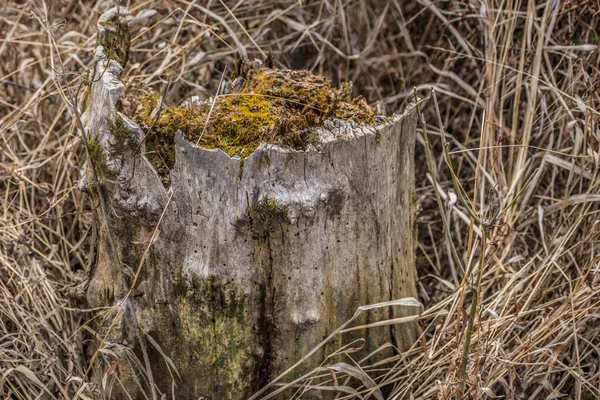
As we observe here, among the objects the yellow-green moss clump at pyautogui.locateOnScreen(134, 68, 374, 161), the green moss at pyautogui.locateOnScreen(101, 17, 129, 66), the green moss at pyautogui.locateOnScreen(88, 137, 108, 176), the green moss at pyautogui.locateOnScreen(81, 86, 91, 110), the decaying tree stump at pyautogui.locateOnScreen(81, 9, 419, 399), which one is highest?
the green moss at pyautogui.locateOnScreen(101, 17, 129, 66)

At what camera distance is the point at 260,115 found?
199 centimetres

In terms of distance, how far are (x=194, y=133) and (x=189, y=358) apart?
709mm

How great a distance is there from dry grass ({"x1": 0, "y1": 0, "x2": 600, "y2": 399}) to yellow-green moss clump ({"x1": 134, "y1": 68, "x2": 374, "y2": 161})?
213 mm

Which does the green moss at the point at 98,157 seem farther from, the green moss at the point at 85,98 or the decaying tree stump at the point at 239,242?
the green moss at the point at 85,98

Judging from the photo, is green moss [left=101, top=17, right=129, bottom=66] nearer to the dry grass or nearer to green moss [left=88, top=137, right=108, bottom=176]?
the dry grass

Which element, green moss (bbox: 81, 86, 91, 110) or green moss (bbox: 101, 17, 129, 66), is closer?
green moss (bbox: 101, 17, 129, 66)

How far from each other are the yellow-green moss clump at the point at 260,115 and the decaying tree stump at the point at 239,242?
0.08 metres

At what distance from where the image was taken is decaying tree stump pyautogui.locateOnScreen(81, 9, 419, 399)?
185 centimetres

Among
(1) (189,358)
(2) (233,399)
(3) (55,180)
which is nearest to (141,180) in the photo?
(1) (189,358)

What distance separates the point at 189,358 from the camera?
2.06m

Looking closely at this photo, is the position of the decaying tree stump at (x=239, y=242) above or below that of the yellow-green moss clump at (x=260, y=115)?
below

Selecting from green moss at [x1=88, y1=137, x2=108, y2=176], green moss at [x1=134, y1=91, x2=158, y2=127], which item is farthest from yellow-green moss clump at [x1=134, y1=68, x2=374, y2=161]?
green moss at [x1=88, y1=137, x2=108, y2=176]

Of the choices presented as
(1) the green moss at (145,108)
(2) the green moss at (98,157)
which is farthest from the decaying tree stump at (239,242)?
(1) the green moss at (145,108)

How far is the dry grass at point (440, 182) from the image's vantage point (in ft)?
7.16
